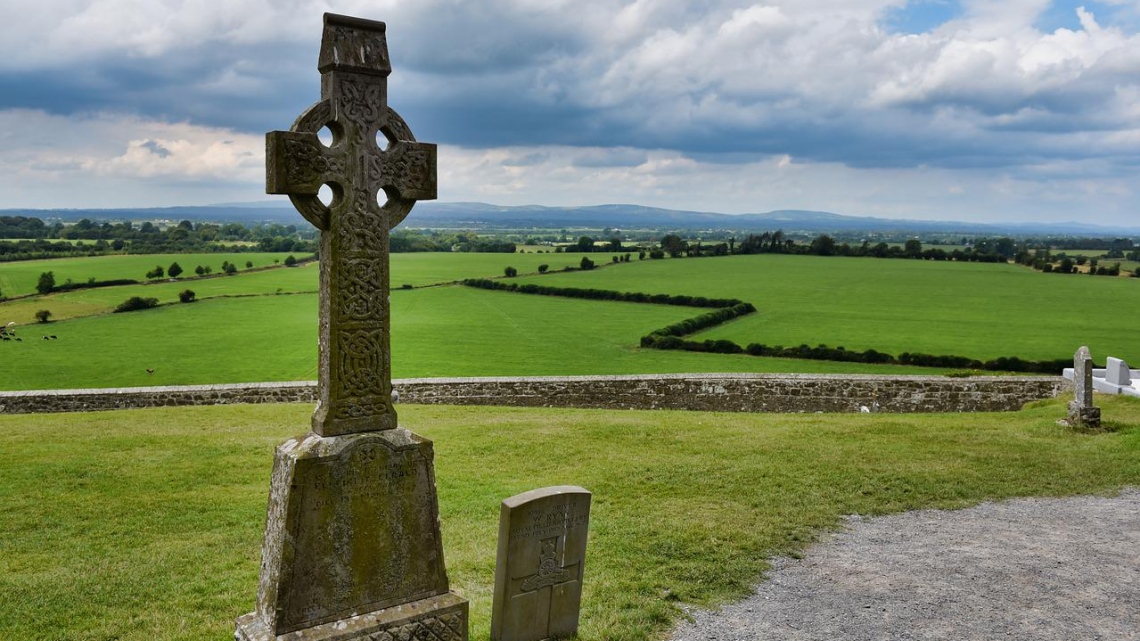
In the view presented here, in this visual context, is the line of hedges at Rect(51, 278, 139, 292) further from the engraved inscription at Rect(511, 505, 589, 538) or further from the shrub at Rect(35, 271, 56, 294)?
the engraved inscription at Rect(511, 505, 589, 538)

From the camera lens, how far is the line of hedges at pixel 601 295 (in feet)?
151

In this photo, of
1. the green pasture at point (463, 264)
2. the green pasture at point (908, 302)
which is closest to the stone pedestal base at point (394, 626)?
the green pasture at point (908, 302)

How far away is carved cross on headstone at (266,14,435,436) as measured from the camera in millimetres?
4879

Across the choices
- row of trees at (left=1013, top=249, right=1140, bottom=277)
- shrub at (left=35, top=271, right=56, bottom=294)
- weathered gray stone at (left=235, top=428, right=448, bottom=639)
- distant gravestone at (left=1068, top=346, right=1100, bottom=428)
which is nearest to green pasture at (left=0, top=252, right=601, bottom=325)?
shrub at (left=35, top=271, right=56, bottom=294)

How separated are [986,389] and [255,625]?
1910 cm

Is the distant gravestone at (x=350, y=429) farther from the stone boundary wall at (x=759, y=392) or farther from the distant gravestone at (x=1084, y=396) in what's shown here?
the stone boundary wall at (x=759, y=392)

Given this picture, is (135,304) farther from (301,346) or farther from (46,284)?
(301,346)

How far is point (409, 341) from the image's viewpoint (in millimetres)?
33844

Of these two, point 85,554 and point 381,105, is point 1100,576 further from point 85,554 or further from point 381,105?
point 85,554

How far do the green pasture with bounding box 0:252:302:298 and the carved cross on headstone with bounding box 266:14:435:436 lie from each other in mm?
43562

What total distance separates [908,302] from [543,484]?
46175mm

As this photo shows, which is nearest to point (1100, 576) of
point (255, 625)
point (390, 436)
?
point (390, 436)

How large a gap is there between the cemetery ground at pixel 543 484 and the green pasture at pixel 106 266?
35.0m

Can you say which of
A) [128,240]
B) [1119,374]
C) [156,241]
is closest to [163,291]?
[156,241]
